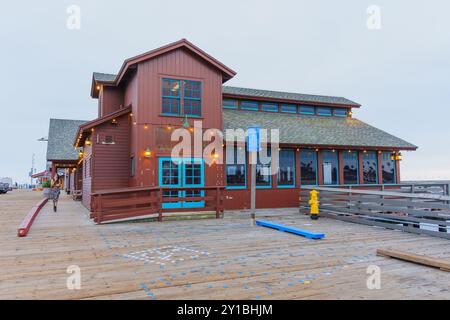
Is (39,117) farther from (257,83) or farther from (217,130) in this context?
(217,130)

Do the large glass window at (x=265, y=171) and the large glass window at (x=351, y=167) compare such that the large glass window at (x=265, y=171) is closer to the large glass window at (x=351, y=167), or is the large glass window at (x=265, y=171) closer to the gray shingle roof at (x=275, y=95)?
the gray shingle roof at (x=275, y=95)

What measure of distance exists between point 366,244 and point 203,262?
14.0 ft

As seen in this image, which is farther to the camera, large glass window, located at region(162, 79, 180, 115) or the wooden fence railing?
large glass window, located at region(162, 79, 180, 115)

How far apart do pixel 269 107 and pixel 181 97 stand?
7.66 metres

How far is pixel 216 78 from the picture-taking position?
14.7 meters

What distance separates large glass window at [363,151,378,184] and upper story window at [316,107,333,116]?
168 inches

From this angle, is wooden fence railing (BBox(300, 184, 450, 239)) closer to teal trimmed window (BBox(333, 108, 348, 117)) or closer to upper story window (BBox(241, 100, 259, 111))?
upper story window (BBox(241, 100, 259, 111))

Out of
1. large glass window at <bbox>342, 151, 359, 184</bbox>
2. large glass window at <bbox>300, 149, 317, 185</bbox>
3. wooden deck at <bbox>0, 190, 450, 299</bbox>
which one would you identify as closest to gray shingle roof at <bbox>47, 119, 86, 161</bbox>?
wooden deck at <bbox>0, 190, 450, 299</bbox>

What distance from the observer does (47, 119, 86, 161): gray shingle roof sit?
28047 mm

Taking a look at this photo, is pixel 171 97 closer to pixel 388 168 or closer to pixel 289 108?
pixel 289 108

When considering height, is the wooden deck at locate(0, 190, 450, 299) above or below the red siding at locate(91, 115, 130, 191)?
below

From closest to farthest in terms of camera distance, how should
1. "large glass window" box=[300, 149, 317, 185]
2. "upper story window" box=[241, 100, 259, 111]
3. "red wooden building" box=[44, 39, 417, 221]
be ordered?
"red wooden building" box=[44, 39, 417, 221] < "large glass window" box=[300, 149, 317, 185] < "upper story window" box=[241, 100, 259, 111]

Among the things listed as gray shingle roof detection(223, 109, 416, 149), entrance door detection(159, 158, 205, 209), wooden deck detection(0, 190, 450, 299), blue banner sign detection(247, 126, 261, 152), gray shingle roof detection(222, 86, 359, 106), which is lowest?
wooden deck detection(0, 190, 450, 299)
